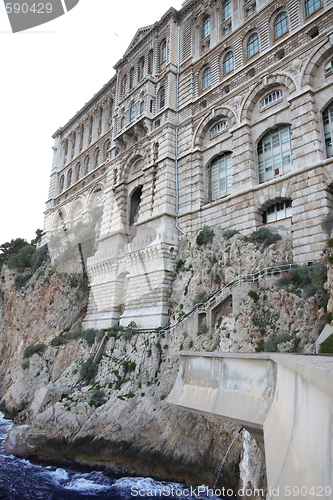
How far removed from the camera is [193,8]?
2862 centimetres

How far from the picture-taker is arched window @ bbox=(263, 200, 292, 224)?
18.6 metres

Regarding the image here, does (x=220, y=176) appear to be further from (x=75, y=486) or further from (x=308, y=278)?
(x=75, y=486)

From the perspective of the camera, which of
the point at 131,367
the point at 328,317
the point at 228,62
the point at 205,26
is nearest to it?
the point at 328,317

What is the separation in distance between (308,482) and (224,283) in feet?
47.6

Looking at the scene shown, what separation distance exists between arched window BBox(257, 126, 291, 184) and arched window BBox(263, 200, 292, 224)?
1728mm

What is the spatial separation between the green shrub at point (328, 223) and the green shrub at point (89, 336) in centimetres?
1684

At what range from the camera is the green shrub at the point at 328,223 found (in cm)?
1475

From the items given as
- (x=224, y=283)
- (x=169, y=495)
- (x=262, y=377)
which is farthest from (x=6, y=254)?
(x=262, y=377)

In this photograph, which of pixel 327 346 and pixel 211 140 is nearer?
pixel 327 346

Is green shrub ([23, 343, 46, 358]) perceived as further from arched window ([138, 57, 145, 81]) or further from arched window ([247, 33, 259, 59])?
arched window ([247, 33, 259, 59])

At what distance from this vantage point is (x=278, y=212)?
19031 millimetres

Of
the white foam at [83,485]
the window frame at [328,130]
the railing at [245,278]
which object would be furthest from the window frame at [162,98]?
the white foam at [83,485]

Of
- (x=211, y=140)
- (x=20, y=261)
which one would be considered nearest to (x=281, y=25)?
(x=211, y=140)

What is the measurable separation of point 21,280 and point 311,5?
34.7 meters
